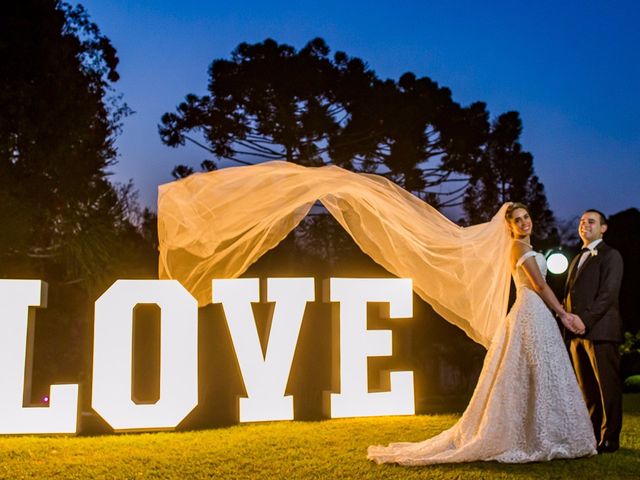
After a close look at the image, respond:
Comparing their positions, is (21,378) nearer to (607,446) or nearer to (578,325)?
(578,325)

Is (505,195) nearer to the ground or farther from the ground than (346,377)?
farther from the ground

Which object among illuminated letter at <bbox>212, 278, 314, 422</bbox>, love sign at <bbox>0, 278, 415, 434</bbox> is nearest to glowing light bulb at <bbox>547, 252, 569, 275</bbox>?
love sign at <bbox>0, 278, 415, 434</bbox>

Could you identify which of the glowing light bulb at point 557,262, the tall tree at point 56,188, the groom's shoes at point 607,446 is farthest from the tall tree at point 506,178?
the groom's shoes at point 607,446

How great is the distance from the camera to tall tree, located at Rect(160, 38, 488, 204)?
26.1 meters

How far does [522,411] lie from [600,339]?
1.29 m

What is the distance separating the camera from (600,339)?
27.3 feet

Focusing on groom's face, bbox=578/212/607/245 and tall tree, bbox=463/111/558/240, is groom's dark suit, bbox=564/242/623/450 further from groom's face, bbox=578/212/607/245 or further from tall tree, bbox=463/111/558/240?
tall tree, bbox=463/111/558/240

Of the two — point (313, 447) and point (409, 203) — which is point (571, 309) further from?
point (313, 447)

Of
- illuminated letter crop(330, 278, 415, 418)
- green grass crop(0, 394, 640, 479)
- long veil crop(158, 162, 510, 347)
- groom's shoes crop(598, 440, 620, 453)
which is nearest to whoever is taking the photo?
green grass crop(0, 394, 640, 479)

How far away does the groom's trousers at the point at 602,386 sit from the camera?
8.25 metres

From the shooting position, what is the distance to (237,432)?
10.0 metres

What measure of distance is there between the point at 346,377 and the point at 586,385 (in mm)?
3304

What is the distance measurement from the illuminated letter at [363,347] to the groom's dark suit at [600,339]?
2900 mm

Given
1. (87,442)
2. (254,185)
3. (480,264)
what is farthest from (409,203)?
(87,442)
